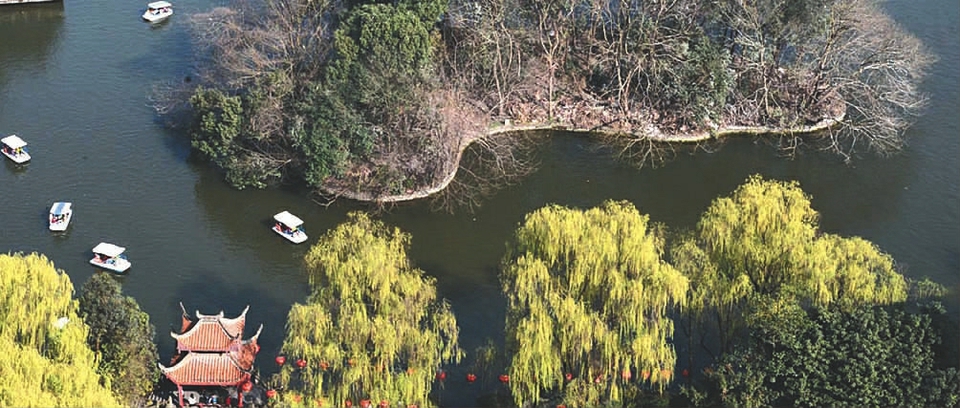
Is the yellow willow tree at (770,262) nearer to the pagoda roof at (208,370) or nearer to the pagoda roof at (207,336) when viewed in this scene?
the pagoda roof at (208,370)

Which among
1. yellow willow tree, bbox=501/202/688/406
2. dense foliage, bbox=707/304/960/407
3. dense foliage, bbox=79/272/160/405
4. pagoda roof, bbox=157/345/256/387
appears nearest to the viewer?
dense foliage, bbox=707/304/960/407

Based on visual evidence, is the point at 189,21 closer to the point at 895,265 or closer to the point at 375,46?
the point at 375,46

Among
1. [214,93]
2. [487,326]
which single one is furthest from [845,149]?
[214,93]

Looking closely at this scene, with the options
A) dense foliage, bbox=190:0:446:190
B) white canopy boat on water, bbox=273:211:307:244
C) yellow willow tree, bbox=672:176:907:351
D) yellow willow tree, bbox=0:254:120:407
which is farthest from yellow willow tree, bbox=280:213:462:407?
dense foliage, bbox=190:0:446:190

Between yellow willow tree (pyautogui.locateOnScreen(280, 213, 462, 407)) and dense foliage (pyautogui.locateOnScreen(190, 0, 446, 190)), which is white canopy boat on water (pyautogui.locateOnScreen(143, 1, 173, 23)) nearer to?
dense foliage (pyautogui.locateOnScreen(190, 0, 446, 190))

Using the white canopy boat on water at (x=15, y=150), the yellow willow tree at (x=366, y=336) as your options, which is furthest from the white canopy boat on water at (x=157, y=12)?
the yellow willow tree at (x=366, y=336)

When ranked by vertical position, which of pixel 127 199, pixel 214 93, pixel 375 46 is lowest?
pixel 127 199
